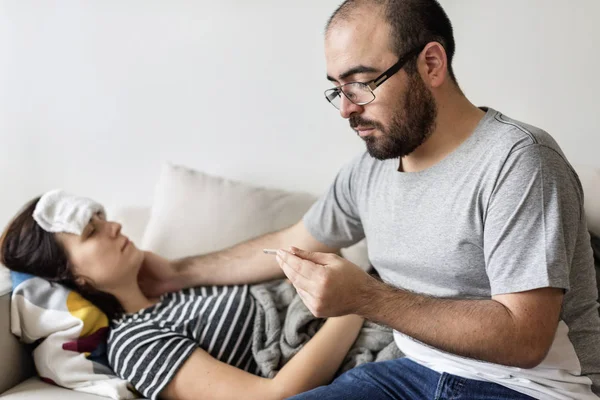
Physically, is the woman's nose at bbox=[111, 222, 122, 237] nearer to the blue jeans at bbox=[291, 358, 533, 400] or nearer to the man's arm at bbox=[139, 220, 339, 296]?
the man's arm at bbox=[139, 220, 339, 296]

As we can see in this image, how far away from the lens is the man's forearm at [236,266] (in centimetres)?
184

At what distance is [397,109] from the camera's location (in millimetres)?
1409

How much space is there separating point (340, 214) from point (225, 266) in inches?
14.7

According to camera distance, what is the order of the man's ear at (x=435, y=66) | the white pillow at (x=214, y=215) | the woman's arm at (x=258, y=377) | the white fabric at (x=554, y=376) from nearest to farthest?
the white fabric at (x=554, y=376), the man's ear at (x=435, y=66), the woman's arm at (x=258, y=377), the white pillow at (x=214, y=215)

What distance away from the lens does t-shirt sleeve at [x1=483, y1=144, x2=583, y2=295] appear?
1175 millimetres

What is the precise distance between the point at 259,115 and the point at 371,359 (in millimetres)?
987

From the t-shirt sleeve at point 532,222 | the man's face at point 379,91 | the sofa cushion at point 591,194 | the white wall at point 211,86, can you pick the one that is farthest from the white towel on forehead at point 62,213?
the sofa cushion at point 591,194

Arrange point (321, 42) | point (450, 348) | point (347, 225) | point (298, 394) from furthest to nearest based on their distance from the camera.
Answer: point (321, 42), point (347, 225), point (298, 394), point (450, 348)

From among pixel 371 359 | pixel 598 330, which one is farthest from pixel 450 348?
pixel 371 359

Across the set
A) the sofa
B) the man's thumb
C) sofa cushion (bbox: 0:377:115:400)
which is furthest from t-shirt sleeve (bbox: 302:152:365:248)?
sofa cushion (bbox: 0:377:115:400)

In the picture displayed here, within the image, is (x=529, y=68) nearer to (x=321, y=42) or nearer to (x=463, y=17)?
(x=463, y=17)

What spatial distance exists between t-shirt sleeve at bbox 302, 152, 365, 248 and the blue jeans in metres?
0.38

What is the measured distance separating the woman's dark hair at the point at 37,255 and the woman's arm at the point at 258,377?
1.18ft

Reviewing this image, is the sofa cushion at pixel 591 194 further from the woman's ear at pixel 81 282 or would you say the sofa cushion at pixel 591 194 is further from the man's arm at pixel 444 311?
the woman's ear at pixel 81 282
